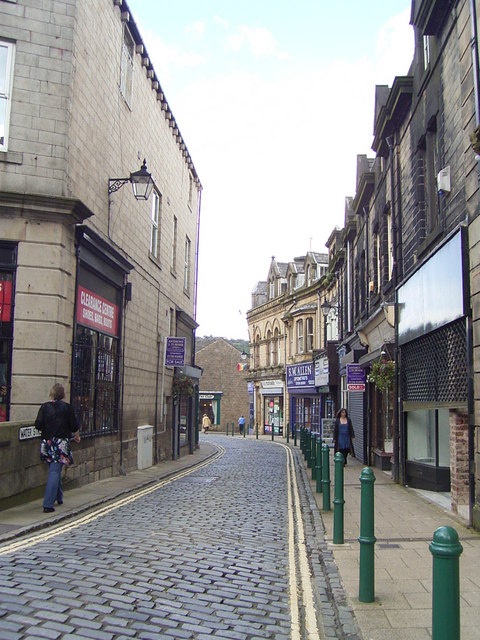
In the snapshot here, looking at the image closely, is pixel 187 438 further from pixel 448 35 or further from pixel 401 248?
pixel 448 35

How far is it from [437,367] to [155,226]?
415 inches

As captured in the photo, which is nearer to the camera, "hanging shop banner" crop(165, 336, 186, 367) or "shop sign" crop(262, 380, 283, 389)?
"hanging shop banner" crop(165, 336, 186, 367)

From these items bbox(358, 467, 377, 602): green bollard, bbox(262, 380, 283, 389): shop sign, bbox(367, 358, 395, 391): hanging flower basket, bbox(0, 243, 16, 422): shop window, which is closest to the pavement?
bbox(358, 467, 377, 602): green bollard

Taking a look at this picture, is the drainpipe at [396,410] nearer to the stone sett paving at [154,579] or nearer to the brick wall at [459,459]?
the brick wall at [459,459]

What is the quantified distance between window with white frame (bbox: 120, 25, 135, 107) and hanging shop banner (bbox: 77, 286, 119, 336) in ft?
16.3

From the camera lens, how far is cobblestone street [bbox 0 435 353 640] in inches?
169

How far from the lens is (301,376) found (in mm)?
34688

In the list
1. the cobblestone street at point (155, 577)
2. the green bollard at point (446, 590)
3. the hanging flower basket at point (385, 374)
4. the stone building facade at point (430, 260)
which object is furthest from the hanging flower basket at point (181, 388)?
the green bollard at point (446, 590)

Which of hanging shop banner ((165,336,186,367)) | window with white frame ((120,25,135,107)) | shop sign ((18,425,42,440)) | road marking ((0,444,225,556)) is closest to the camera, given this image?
road marking ((0,444,225,556))

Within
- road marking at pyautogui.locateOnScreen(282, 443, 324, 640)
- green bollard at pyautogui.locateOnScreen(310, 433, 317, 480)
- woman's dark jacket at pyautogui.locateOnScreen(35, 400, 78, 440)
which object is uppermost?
woman's dark jacket at pyautogui.locateOnScreen(35, 400, 78, 440)

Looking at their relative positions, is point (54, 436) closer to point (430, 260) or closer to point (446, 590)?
point (430, 260)

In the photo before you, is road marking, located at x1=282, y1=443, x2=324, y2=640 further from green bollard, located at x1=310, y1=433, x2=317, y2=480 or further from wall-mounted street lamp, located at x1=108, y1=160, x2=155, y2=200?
wall-mounted street lamp, located at x1=108, y1=160, x2=155, y2=200

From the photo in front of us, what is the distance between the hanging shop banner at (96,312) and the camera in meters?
11.6

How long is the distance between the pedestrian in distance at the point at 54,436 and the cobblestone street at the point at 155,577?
66 centimetres
